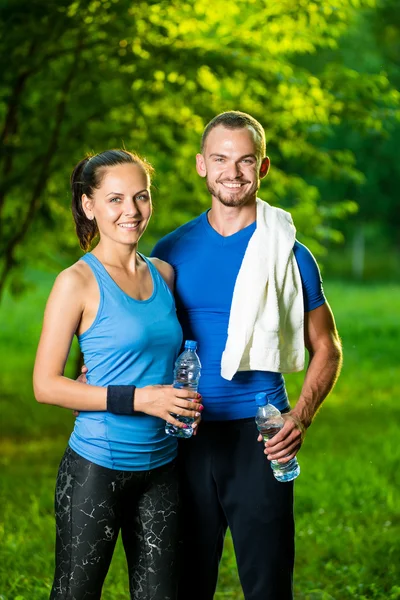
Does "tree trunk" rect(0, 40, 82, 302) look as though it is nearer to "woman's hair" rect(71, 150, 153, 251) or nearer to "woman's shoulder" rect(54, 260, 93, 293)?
"woman's hair" rect(71, 150, 153, 251)

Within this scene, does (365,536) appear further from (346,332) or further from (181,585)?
(346,332)

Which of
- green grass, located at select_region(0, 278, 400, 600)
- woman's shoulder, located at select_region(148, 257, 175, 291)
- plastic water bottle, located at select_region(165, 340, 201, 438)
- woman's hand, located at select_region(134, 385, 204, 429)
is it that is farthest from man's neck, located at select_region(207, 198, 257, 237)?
green grass, located at select_region(0, 278, 400, 600)

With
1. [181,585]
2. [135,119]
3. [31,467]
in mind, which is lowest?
[31,467]

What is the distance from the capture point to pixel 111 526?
3.32m

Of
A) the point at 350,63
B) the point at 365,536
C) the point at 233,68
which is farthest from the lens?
the point at 350,63

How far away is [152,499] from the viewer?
337cm

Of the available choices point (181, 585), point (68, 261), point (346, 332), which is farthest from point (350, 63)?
point (181, 585)

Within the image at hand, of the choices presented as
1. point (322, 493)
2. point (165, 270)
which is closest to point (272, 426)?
point (165, 270)

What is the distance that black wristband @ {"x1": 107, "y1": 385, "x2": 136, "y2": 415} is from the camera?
3.21 meters

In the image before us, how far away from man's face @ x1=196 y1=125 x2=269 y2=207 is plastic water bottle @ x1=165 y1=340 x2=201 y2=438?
23.3 inches

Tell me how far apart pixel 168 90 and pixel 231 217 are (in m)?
5.18

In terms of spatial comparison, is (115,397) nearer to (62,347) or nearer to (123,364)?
(123,364)

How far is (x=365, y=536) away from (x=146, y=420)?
3880 mm

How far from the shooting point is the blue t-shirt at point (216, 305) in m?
3.72
